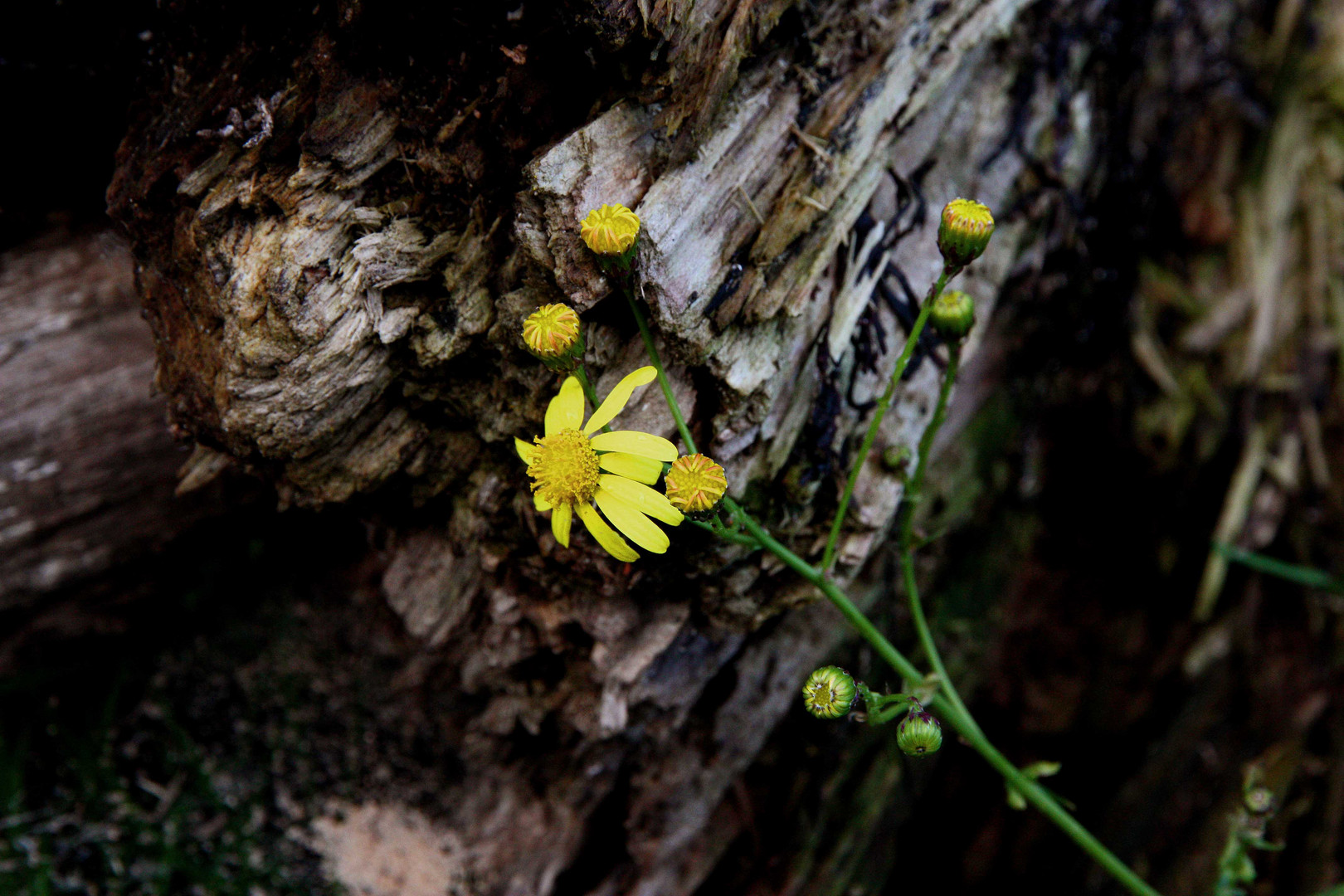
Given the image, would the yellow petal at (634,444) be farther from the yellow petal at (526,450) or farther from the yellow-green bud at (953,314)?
the yellow-green bud at (953,314)

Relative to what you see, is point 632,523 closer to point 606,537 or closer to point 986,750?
point 606,537

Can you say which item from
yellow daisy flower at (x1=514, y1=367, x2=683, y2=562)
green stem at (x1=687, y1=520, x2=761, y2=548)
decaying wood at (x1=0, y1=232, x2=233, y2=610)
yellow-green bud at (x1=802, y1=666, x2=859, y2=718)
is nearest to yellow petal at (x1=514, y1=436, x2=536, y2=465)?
yellow daisy flower at (x1=514, y1=367, x2=683, y2=562)

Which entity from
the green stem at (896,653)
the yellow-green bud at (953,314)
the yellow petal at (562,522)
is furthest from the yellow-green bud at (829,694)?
the yellow-green bud at (953,314)

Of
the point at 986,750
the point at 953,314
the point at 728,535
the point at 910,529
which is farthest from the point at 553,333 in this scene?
the point at 986,750

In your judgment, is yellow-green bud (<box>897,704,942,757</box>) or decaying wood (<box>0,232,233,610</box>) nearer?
yellow-green bud (<box>897,704,942,757</box>)

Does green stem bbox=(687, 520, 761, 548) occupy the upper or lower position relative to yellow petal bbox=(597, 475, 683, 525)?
lower

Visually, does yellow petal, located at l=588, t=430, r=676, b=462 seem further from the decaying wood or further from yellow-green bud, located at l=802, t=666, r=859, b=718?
the decaying wood
